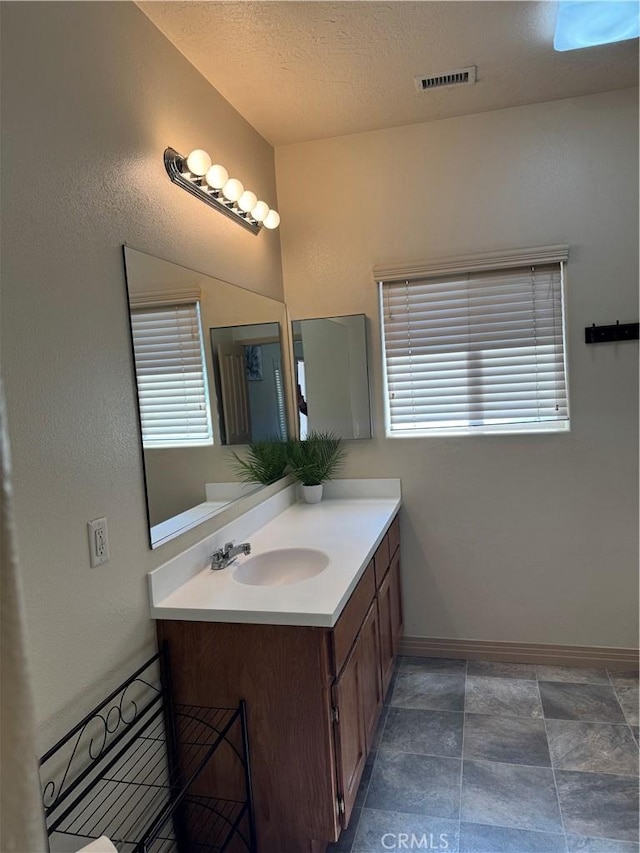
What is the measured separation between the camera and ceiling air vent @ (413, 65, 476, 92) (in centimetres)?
223

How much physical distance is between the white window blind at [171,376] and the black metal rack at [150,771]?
706mm

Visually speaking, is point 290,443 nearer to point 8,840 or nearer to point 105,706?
point 105,706

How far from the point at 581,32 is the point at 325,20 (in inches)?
36.7

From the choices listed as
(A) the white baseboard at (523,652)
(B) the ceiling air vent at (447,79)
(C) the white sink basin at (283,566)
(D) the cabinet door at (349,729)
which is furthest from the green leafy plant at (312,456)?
(B) the ceiling air vent at (447,79)

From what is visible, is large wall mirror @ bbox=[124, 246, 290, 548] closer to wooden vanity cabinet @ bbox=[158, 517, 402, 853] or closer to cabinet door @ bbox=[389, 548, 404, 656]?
wooden vanity cabinet @ bbox=[158, 517, 402, 853]

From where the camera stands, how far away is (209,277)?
2117mm

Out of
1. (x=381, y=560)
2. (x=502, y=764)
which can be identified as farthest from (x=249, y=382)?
(x=502, y=764)

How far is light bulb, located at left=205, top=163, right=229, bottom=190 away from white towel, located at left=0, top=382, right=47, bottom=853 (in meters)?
1.97

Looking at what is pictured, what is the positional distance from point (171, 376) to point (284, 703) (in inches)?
41.9

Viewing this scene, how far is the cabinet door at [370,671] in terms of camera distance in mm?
1981

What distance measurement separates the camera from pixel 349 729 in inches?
69.4

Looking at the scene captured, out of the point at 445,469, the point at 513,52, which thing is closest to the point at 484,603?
the point at 445,469

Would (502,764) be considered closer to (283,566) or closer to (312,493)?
(283,566)

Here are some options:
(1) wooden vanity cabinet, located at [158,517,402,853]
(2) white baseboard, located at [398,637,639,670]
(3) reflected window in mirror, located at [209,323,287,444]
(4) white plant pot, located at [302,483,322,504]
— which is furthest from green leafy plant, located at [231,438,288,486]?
(2) white baseboard, located at [398,637,639,670]
